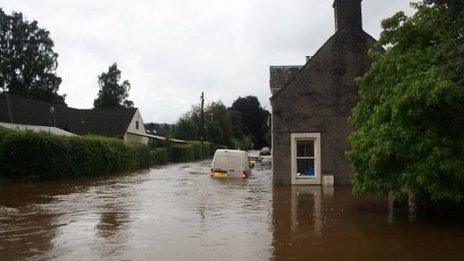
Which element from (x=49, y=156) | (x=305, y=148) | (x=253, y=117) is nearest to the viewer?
(x=305, y=148)

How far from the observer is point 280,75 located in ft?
91.5

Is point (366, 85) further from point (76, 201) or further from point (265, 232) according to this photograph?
point (76, 201)

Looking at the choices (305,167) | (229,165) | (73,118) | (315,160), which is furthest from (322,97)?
(73,118)

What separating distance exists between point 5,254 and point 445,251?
8003mm

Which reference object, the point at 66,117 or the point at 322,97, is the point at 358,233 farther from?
the point at 66,117

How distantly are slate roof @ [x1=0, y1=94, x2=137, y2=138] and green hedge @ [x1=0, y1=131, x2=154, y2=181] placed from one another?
16.2 m

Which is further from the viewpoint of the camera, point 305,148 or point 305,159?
point 305,148

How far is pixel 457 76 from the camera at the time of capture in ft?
35.2

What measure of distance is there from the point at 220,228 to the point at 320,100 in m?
12.4

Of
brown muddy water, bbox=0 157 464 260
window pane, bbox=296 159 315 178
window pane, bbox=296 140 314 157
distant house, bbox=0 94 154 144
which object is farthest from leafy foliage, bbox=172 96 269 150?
brown muddy water, bbox=0 157 464 260

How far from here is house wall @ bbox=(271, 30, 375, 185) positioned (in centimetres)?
2272

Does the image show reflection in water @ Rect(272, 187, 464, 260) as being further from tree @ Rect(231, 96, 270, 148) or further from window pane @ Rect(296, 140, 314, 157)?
tree @ Rect(231, 96, 270, 148)

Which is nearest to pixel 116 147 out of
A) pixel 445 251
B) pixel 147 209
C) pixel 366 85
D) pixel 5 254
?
pixel 147 209

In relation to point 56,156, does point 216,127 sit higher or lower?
higher
